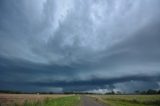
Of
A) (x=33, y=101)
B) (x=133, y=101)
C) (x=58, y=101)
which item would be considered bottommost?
(x=33, y=101)

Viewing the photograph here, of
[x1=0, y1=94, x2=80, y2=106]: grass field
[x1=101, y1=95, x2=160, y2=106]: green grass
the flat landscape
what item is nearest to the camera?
[x1=0, y1=94, x2=80, y2=106]: grass field

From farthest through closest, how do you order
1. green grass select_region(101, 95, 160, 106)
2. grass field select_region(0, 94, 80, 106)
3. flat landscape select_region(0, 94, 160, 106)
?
green grass select_region(101, 95, 160, 106), flat landscape select_region(0, 94, 160, 106), grass field select_region(0, 94, 80, 106)

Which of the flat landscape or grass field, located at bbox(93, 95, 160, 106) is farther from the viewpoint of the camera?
grass field, located at bbox(93, 95, 160, 106)

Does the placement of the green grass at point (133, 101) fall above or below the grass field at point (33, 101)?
above

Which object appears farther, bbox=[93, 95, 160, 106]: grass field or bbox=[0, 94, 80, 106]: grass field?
bbox=[93, 95, 160, 106]: grass field

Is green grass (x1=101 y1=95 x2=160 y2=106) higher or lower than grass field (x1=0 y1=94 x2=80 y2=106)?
higher

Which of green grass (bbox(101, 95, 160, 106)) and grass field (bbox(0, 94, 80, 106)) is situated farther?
green grass (bbox(101, 95, 160, 106))

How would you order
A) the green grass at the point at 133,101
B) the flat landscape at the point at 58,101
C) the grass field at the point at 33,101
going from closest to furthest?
the grass field at the point at 33,101
the flat landscape at the point at 58,101
the green grass at the point at 133,101

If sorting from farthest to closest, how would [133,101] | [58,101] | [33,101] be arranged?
[133,101] < [58,101] < [33,101]

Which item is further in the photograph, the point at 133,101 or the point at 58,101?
the point at 133,101

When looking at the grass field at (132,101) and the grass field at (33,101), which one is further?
the grass field at (132,101)

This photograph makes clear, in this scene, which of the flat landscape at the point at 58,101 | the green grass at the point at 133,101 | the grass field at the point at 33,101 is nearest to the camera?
the grass field at the point at 33,101

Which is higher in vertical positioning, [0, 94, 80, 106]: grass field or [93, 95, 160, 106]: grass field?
[93, 95, 160, 106]: grass field

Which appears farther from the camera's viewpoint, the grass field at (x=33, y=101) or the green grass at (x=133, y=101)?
the green grass at (x=133, y=101)
